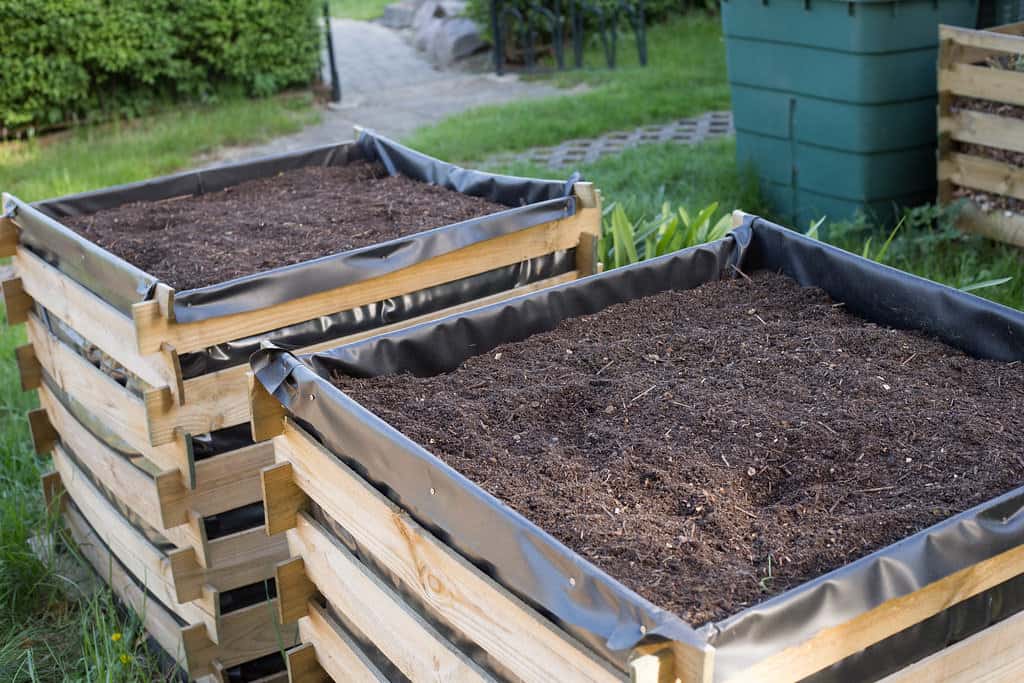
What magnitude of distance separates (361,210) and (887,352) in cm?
172

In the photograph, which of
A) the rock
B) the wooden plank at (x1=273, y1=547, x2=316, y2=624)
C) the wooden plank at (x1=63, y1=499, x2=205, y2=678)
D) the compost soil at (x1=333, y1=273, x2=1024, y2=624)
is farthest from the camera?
the rock

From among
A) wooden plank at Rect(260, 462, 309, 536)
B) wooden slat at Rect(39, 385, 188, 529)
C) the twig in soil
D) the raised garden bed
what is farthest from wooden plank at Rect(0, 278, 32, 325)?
the twig in soil

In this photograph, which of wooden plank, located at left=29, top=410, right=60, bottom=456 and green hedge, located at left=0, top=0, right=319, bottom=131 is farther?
green hedge, located at left=0, top=0, right=319, bottom=131

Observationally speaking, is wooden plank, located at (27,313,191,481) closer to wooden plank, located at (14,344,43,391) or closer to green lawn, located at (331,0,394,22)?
wooden plank, located at (14,344,43,391)

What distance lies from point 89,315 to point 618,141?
18.4 feet

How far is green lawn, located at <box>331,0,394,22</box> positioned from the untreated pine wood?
533 inches

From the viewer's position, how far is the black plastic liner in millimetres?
1465

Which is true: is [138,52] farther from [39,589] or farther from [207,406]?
[207,406]

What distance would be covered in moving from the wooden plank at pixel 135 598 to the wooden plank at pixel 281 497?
72 centimetres

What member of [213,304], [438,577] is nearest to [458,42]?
[213,304]

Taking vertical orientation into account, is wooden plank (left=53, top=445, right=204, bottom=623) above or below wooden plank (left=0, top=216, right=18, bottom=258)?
below

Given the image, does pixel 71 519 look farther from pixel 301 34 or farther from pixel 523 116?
pixel 301 34

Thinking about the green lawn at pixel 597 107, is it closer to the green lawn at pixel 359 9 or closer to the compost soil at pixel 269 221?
the compost soil at pixel 269 221

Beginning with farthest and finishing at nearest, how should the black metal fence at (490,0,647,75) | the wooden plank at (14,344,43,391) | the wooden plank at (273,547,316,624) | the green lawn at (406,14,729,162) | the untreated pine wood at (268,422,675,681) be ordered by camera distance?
the black metal fence at (490,0,647,75) < the green lawn at (406,14,729,162) < the wooden plank at (14,344,43,391) < the wooden plank at (273,547,316,624) < the untreated pine wood at (268,422,675,681)
